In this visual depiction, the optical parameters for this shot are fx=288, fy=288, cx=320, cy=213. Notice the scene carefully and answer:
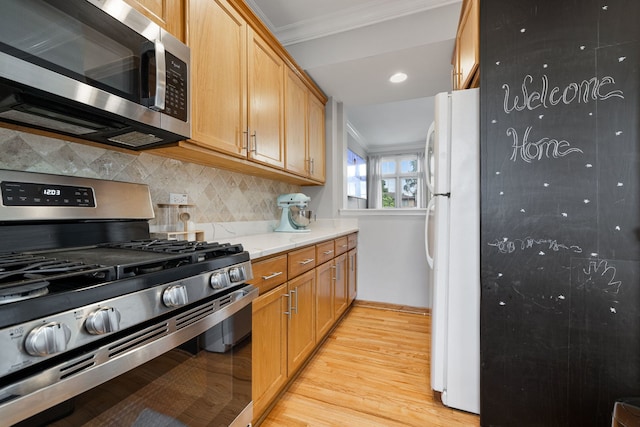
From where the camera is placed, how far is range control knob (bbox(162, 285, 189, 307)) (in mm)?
756

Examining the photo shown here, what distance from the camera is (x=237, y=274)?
1.03 meters

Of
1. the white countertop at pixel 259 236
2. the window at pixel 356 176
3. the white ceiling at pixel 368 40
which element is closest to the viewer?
the white countertop at pixel 259 236

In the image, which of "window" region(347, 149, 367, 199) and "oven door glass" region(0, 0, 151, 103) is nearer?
"oven door glass" region(0, 0, 151, 103)

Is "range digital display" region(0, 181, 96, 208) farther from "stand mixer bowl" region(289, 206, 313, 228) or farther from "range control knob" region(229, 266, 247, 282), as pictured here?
"stand mixer bowl" region(289, 206, 313, 228)

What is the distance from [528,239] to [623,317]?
18.3 inches

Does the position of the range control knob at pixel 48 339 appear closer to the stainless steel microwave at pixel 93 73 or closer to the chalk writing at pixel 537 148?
the stainless steel microwave at pixel 93 73

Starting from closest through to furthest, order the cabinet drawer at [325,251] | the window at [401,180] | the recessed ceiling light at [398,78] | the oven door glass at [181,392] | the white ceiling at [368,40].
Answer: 1. the oven door glass at [181,392]
2. the cabinet drawer at [325,251]
3. the white ceiling at [368,40]
4. the recessed ceiling light at [398,78]
5. the window at [401,180]

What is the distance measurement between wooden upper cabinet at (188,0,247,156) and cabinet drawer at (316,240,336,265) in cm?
83

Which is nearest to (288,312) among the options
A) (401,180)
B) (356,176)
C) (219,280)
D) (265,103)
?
(219,280)

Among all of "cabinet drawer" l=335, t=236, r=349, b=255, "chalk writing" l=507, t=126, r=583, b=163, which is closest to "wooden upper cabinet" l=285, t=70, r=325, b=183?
"cabinet drawer" l=335, t=236, r=349, b=255

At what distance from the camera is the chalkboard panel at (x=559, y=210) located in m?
1.21

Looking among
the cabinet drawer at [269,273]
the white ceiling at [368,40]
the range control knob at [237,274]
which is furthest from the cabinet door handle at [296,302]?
the white ceiling at [368,40]

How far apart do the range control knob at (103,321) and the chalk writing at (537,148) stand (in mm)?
1625

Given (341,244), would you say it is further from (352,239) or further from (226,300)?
(226,300)
